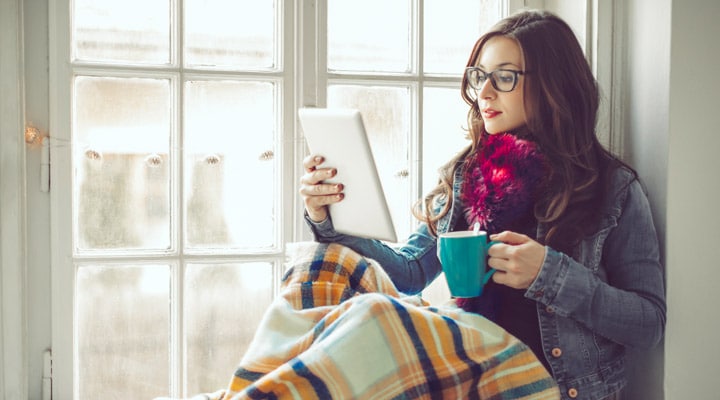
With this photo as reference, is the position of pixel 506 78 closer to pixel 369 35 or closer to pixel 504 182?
pixel 504 182

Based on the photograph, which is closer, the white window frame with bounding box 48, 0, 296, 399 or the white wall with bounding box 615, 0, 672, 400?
the white wall with bounding box 615, 0, 672, 400

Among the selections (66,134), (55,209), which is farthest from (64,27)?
(55,209)

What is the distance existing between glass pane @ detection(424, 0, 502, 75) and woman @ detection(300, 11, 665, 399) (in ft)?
1.01

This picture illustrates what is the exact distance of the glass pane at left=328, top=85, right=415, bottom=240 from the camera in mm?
1769

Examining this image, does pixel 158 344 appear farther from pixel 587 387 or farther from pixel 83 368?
pixel 587 387

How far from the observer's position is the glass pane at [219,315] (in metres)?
1.70

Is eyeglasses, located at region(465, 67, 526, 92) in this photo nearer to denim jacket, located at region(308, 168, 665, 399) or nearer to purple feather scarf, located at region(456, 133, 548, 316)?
purple feather scarf, located at region(456, 133, 548, 316)

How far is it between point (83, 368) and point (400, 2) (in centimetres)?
114

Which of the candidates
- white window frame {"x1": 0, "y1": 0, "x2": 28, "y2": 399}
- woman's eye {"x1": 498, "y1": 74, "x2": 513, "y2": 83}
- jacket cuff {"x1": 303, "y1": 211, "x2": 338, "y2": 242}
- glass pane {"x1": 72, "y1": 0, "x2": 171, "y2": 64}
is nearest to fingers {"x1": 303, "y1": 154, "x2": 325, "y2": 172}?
jacket cuff {"x1": 303, "y1": 211, "x2": 338, "y2": 242}

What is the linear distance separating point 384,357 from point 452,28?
954 mm

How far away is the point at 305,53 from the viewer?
5.52ft

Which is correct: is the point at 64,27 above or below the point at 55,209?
above

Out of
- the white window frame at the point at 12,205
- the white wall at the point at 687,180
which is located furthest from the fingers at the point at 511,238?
the white window frame at the point at 12,205

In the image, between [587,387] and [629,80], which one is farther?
[629,80]
